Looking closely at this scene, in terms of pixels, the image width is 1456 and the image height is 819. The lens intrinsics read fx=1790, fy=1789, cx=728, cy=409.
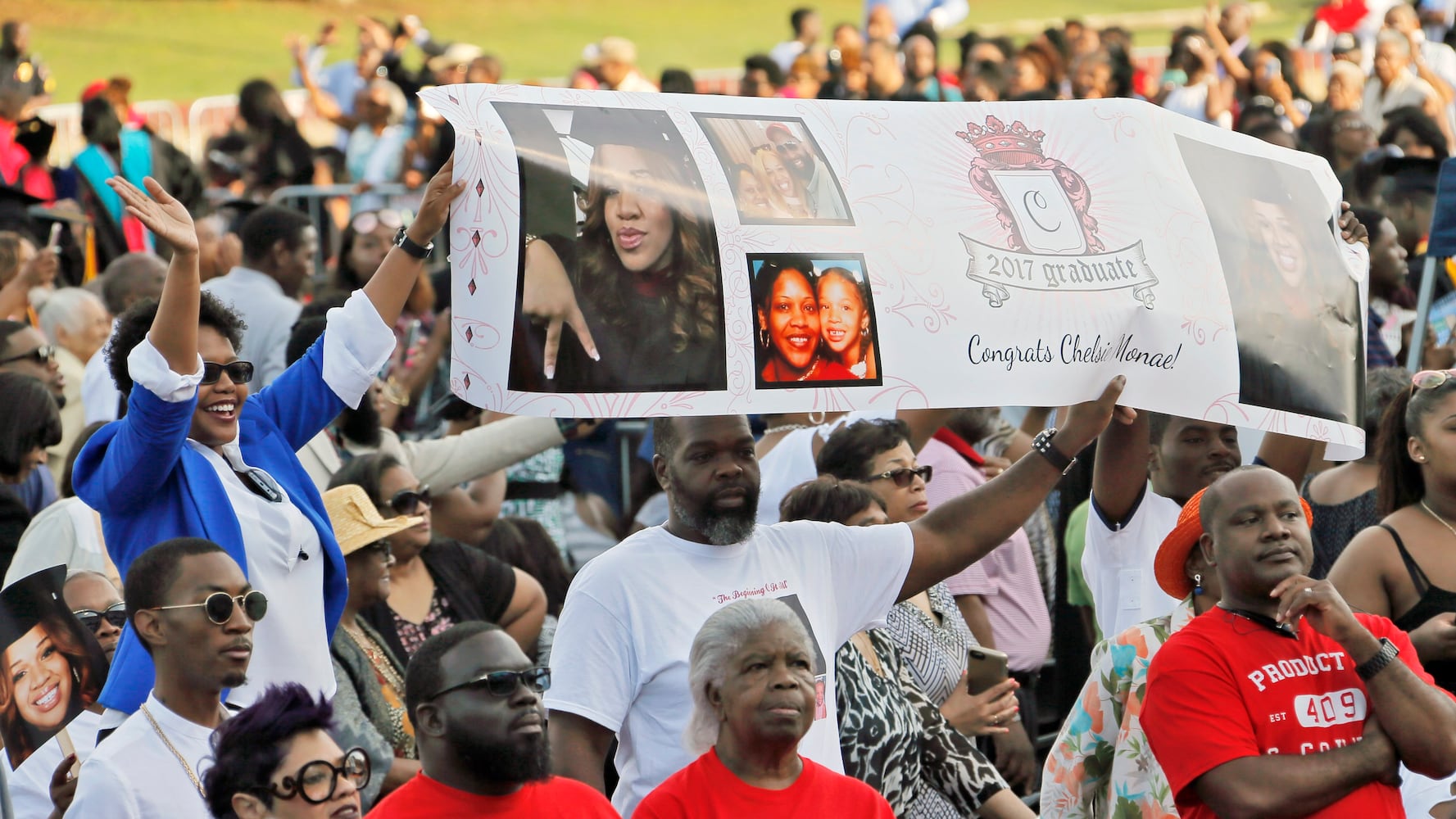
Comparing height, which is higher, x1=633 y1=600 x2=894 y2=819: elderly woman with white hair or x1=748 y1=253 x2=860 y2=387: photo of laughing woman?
x1=748 y1=253 x2=860 y2=387: photo of laughing woman

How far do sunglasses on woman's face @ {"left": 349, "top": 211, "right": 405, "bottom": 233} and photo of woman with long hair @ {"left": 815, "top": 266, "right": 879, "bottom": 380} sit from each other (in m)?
5.62

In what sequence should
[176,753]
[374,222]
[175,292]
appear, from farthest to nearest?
[374,222] → [175,292] → [176,753]

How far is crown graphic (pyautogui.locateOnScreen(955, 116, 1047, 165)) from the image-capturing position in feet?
13.9

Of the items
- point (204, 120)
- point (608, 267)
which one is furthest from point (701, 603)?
point (204, 120)

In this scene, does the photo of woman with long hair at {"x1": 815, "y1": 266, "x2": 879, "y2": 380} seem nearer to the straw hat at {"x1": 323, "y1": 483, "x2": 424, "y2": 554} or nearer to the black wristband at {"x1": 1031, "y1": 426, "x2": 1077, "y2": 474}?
the black wristband at {"x1": 1031, "y1": 426, "x2": 1077, "y2": 474}

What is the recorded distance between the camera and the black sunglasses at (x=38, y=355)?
6.54m

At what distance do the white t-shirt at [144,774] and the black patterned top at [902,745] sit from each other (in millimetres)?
1520

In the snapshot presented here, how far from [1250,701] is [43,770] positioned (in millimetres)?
2743

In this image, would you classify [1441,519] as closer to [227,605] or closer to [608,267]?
[608,267]

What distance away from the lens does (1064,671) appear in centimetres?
694

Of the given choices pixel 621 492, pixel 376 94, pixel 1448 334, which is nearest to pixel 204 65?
pixel 376 94

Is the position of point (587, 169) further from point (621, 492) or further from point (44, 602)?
point (621, 492)

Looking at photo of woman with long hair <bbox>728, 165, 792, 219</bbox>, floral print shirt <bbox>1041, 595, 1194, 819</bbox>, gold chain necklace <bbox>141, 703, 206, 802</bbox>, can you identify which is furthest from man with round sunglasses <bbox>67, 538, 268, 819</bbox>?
floral print shirt <bbox>1041, 595, 1194, 819</bbox>

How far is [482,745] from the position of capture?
3289mm
